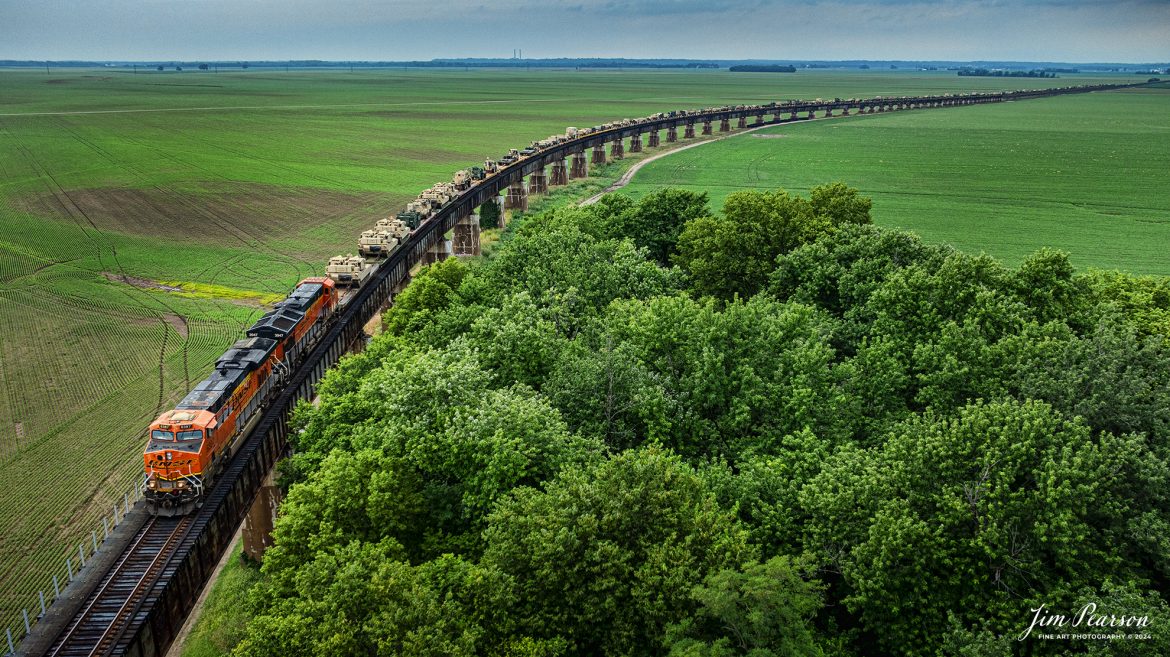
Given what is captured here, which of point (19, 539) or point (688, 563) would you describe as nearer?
point (688, 563)

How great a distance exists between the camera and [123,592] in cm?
2772

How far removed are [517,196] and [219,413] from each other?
84.2m

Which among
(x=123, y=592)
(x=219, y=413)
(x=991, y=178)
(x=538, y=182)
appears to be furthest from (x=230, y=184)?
(x=991, y=178)

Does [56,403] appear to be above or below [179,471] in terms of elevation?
below

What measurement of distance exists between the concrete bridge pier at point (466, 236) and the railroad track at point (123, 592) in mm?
61035

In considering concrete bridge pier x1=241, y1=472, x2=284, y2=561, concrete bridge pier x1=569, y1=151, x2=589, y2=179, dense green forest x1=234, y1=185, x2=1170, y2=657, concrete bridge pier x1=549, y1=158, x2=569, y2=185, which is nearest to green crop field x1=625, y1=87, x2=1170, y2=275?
concrete bridge pier x1=569, y1=151, x2=589, y2=179

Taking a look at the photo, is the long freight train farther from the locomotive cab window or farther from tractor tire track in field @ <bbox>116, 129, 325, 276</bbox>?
tractor tire track in field @ <bbox>116, 129, 325, 276</bbox>

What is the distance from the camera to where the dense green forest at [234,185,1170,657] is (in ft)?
74.0

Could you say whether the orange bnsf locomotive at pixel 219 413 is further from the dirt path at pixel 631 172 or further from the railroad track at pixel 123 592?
the dirt path at pixel 631 172

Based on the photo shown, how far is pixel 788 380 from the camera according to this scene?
123ft

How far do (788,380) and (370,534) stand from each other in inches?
828

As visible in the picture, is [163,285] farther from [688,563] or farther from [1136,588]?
[1136,588]

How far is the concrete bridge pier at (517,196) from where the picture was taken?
11475 cm

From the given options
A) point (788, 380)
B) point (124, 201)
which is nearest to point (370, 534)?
point (788, 380)
